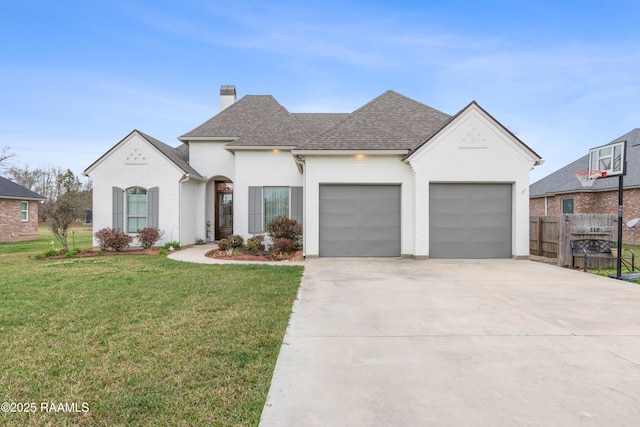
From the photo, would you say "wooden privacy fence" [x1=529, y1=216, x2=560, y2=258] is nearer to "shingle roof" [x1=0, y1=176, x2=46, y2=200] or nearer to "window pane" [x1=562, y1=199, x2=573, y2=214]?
"window pane" [x1=562, y1=199, x2=573, y2=214]

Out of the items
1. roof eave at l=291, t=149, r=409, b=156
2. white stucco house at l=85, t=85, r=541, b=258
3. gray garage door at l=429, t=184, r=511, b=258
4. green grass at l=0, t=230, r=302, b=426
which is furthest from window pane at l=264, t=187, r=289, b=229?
green grass at l=0, t=230, r=302, b=426

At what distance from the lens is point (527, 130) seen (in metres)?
34.1

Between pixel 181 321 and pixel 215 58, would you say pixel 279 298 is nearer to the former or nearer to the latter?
pixel 181 321

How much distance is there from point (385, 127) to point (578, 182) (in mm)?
15094

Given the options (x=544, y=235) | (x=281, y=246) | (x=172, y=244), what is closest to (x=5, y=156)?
(x=172, y=244)

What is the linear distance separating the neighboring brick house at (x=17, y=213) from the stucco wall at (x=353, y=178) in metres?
20.5

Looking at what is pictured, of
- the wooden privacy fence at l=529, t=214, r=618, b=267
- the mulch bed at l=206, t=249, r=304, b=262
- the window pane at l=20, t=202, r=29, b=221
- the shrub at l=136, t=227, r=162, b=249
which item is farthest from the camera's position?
the window pane at l=20, t=202, r=29, b=221

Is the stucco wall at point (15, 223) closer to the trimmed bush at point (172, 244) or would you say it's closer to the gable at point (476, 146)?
the trimmed bush at point (172, 244)

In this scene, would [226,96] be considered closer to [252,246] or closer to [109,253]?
[109,253]

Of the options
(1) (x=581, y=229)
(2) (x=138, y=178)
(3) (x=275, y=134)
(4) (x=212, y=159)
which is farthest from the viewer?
(4) (x=212, y=159)

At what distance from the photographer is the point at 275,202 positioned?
13742mm

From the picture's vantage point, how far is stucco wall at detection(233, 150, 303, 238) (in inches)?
538

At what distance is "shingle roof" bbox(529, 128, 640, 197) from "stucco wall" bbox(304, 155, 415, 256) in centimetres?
1336

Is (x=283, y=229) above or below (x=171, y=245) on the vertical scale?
above
